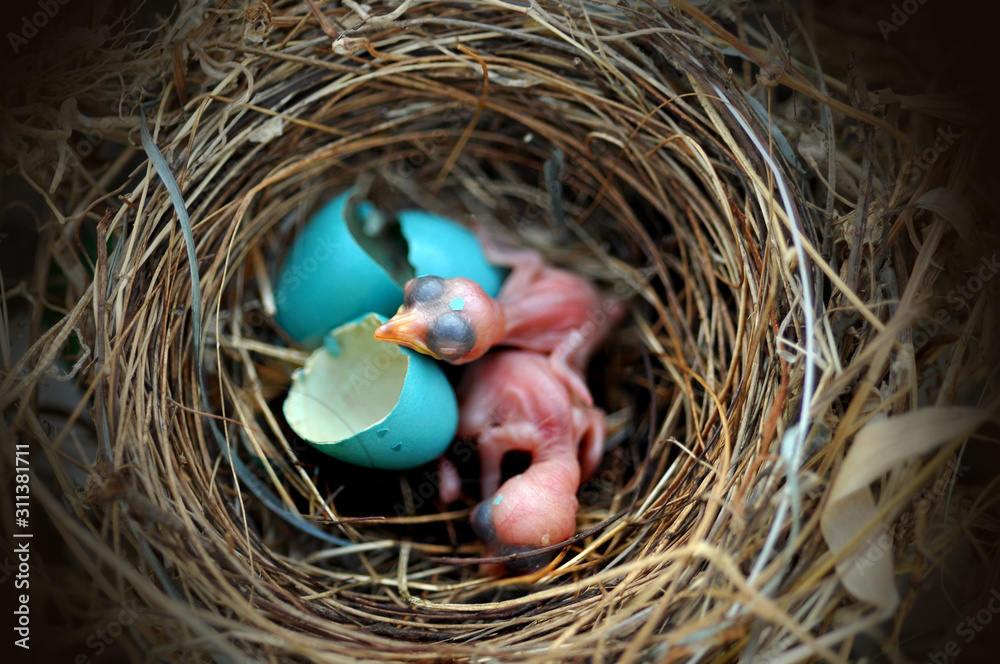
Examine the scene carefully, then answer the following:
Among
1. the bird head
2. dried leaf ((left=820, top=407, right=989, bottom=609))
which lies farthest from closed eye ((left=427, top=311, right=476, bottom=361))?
dried leaf ((left=820, top=407, right=989, bottom=609))

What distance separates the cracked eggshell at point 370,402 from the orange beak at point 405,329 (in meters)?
0.07

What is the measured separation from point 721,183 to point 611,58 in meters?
0.35

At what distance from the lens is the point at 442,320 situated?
122 centimetres

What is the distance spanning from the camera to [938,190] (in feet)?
3.49

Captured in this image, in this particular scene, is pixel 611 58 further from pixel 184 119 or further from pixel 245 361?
pixel 245 361

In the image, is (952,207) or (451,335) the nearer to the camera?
(952,207)

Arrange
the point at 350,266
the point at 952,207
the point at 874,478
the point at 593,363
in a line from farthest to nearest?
the point at 593,363 → the point at 350,266 → the point at 952,207 → the point at 874,478

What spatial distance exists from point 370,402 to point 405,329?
0.25m

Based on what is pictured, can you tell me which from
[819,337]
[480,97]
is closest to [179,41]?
[480,97]

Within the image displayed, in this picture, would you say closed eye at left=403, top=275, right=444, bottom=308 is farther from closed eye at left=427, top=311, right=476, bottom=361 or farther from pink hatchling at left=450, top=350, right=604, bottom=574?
pink hatchling at left=450, top=350, right=604, bottom=574

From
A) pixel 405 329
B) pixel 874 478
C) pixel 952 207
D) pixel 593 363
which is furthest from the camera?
pixel 593 363

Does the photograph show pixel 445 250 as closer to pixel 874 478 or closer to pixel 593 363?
pixel 593 363

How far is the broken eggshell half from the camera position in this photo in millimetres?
1369

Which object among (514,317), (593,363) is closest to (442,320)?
(514,317)
